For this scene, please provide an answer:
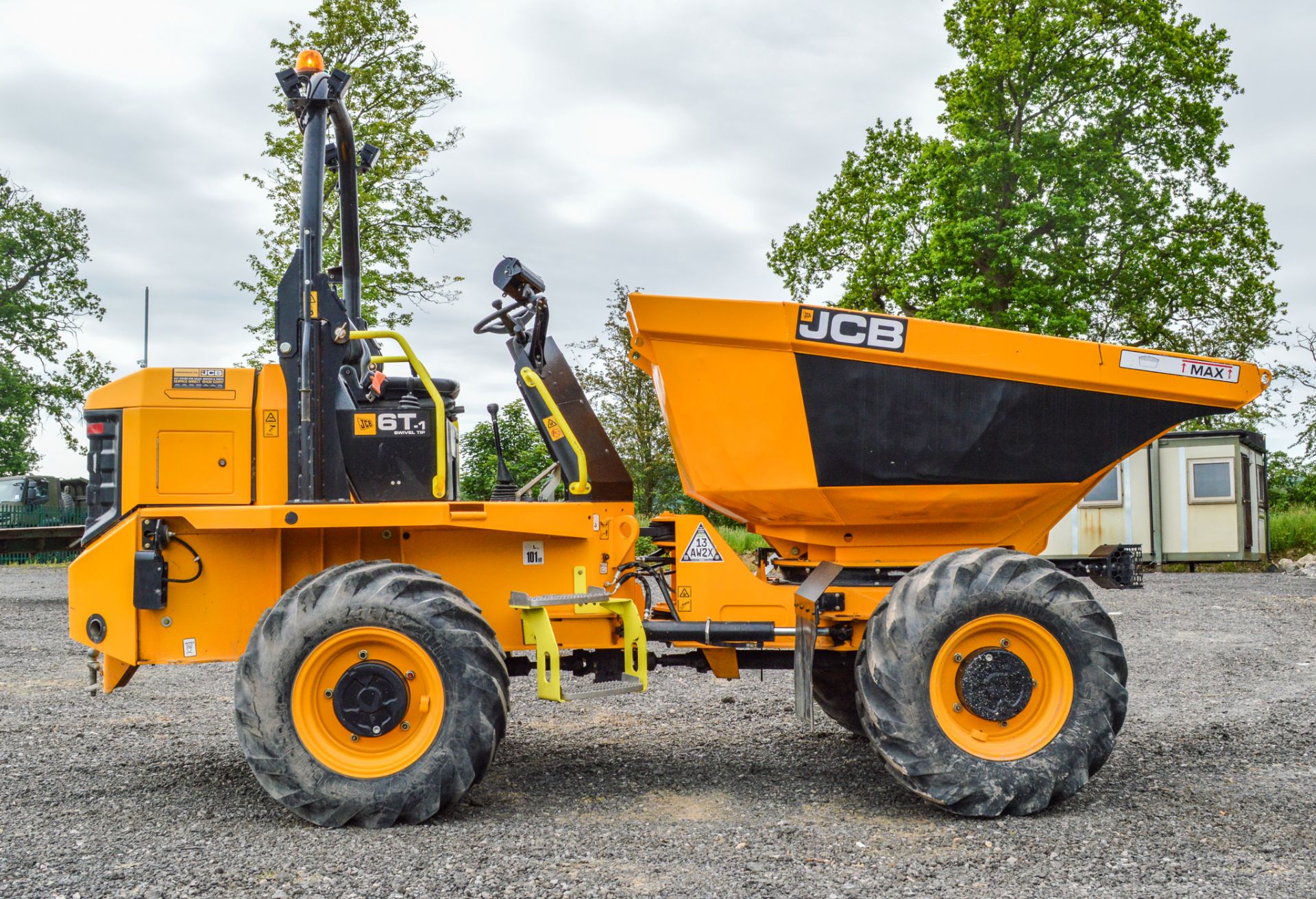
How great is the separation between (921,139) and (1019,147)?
4.09 meters

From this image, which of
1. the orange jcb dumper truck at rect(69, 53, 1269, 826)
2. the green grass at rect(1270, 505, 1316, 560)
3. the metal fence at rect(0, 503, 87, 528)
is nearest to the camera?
the orange jcb dumper truck at rect(69, 53, 1269, 826)

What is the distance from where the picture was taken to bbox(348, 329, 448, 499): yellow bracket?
5.13m

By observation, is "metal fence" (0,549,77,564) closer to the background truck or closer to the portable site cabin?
the background truck

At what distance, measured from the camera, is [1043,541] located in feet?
18.7

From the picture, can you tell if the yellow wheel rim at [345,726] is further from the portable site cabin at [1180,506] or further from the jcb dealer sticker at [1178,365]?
the portable site cabin at [1180,506]

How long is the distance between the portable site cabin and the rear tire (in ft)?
42.8

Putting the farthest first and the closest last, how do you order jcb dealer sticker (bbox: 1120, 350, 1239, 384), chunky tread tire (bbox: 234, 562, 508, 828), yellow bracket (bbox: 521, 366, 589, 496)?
yellow bracket (bbox: 521, 366, 589, 496), jcb dealer sticker (bbox: 1120, 350, 1239, 384), chunky tread tire (bbox: 234, 562, 508, 828)

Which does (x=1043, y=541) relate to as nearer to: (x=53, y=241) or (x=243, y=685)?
(x=243, y=685)

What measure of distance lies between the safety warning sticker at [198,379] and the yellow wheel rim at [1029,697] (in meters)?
3.57

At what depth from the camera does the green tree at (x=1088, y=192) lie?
23.8 meters

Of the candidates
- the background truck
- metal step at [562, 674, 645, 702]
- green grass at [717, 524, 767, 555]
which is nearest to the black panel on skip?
metal step at [562, 674, 645, 702]

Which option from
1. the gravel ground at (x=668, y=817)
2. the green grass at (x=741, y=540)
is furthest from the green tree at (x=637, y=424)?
the gravel ground at (x=668, y=817)

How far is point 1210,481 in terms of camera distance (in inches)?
712

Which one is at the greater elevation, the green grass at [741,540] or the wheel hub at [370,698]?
the green grass at [741,540]
